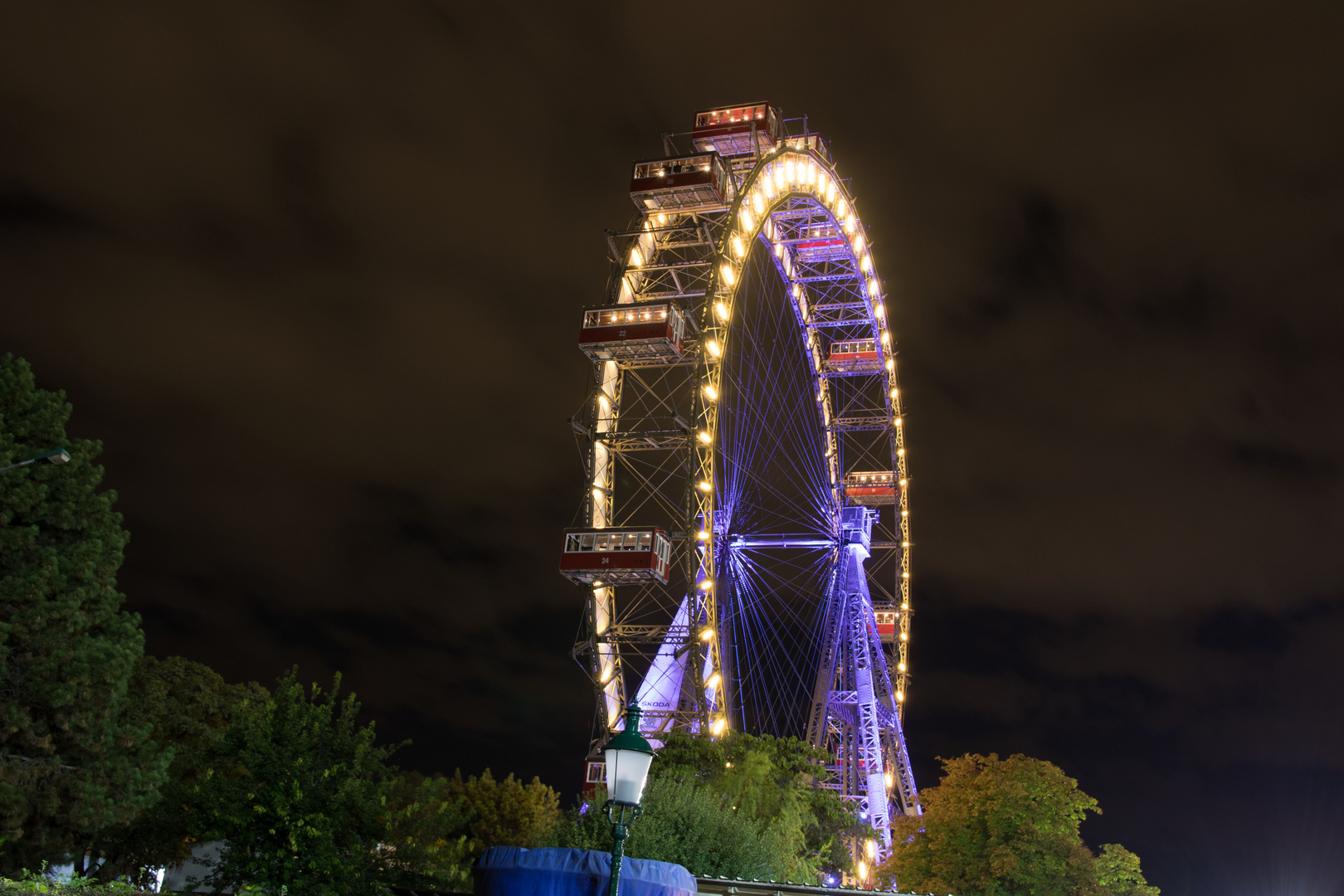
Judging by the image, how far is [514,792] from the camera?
68.4 metres

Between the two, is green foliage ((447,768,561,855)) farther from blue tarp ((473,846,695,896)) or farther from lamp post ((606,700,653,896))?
lamp post ((606,700,653,896))

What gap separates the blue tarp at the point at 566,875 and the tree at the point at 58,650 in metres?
10.7

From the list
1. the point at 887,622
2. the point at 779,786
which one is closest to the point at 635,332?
the point at 779,786

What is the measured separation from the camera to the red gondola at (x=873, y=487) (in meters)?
63.5

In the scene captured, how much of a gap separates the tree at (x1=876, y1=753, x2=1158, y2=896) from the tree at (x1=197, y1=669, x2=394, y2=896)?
23769mm

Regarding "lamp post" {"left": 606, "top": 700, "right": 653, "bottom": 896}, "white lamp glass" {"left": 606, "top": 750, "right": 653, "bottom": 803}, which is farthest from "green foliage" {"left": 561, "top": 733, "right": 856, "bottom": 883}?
"white lamp glass" {"left": 606, "top": 750, "right": 653, "bottom": 803}

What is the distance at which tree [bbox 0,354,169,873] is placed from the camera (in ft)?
79.4

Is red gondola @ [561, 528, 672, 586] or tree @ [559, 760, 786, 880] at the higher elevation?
red gondola @ [561, 528, 672, 586]

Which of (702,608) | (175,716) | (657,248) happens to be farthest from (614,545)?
(175,716)

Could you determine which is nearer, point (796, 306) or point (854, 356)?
point (796, 306)

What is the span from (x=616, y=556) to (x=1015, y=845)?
16.4 metres

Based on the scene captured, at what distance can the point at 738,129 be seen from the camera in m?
48.9

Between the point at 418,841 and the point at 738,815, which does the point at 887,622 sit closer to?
the point at 738,815

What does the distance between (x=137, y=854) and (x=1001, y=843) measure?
26.5 meters
